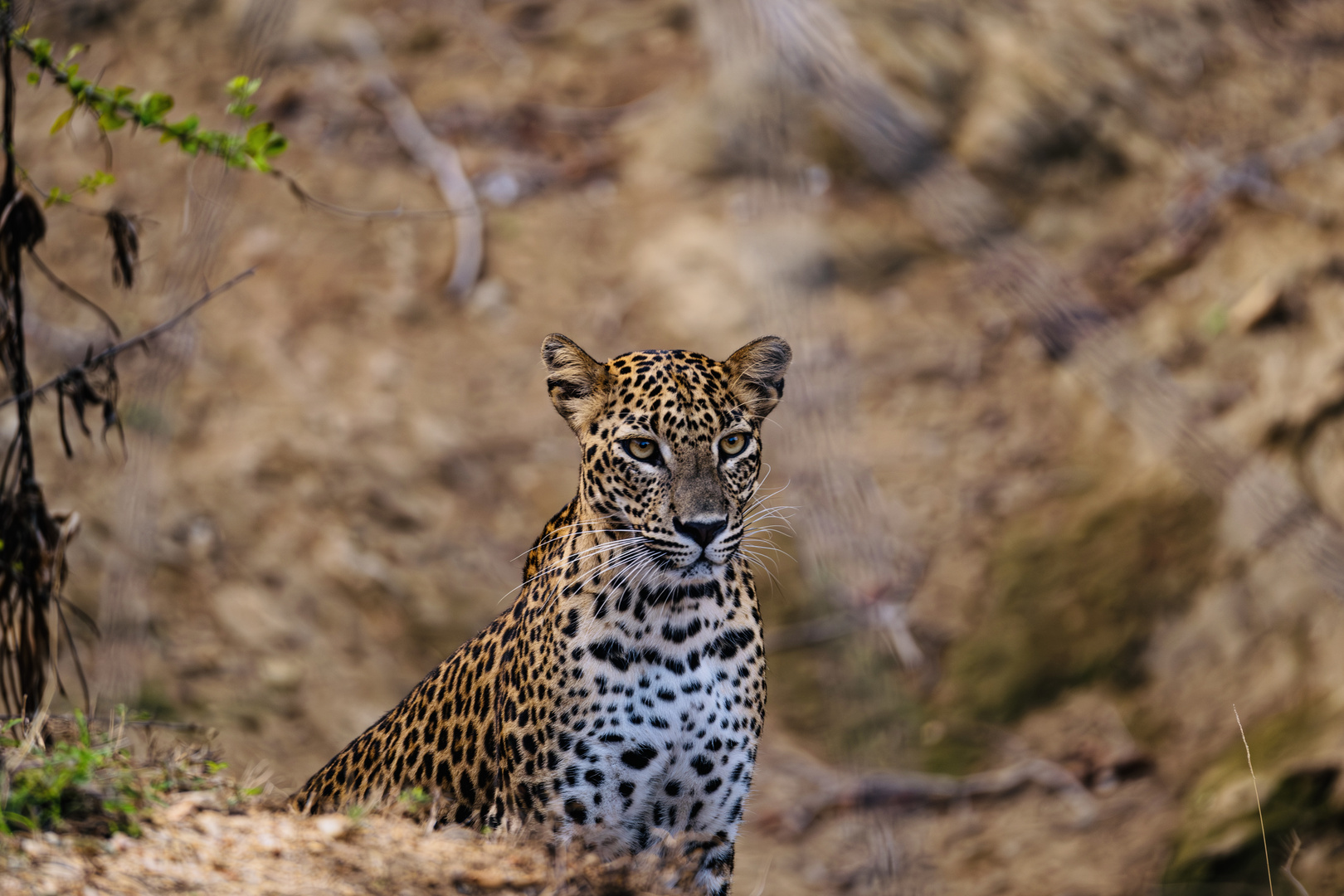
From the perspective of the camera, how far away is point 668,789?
4.45 meters

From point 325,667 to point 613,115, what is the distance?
6385 millimetres

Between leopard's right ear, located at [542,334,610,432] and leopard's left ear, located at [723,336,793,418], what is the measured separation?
482 mm

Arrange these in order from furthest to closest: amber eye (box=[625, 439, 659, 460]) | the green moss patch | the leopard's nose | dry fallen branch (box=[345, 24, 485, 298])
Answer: dry fallen branch (box=[345, 24, 485, 298]) → the green moss patch → amber eye (box=[625, 439, 659, 460]) → the leopard's nose

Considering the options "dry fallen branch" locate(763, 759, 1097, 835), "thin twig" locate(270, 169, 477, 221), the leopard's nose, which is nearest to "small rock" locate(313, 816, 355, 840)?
the leopard's nose

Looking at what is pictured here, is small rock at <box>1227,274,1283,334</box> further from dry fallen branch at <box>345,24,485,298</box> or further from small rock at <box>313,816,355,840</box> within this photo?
small rock at <box>313,816,355,840</box>

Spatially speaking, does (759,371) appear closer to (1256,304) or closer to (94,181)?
(94,181)

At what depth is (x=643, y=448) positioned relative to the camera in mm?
4449

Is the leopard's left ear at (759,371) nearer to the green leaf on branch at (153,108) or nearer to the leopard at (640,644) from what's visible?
the leopard at (640,644)

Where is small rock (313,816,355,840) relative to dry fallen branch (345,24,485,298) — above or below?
below

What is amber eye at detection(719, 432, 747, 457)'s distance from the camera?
179 inches

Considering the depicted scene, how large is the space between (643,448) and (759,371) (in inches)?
21.8

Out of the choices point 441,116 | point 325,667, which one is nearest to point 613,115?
point 441,116

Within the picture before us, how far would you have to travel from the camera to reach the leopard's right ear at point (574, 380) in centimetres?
464

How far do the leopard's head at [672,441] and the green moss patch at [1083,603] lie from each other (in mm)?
6355
